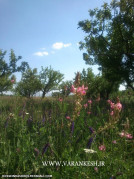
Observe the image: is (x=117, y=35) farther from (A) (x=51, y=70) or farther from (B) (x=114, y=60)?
(A) (x=51, y=70)

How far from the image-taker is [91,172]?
7.41 ft

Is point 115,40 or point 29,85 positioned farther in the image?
point 29,85

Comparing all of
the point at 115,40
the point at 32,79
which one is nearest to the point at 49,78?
the point at 32,79

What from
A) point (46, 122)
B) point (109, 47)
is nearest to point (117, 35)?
point (109, 47)

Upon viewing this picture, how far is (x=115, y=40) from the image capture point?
1540cm

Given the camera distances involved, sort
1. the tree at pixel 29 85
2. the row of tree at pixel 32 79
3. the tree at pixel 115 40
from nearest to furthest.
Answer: the tree at pixel 115 40 < the row of tree at pixel 32 79 < the tree at pixel 29 85

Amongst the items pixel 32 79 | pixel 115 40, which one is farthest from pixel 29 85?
pixel 115 40

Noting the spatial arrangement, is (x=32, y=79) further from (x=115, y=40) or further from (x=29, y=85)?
(x=115, y=40)

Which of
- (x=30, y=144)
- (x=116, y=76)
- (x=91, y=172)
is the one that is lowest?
(x=91, y=172)

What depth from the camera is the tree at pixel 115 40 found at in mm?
14211

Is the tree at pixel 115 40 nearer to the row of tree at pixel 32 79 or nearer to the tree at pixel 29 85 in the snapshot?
the row of tree at pixel 32 79

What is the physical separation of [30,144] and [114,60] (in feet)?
43.4

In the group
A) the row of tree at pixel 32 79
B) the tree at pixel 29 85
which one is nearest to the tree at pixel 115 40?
the row of tree at pixel 32 79

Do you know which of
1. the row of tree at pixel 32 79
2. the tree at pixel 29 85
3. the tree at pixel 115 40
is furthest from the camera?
the tree at pixel 29 85
